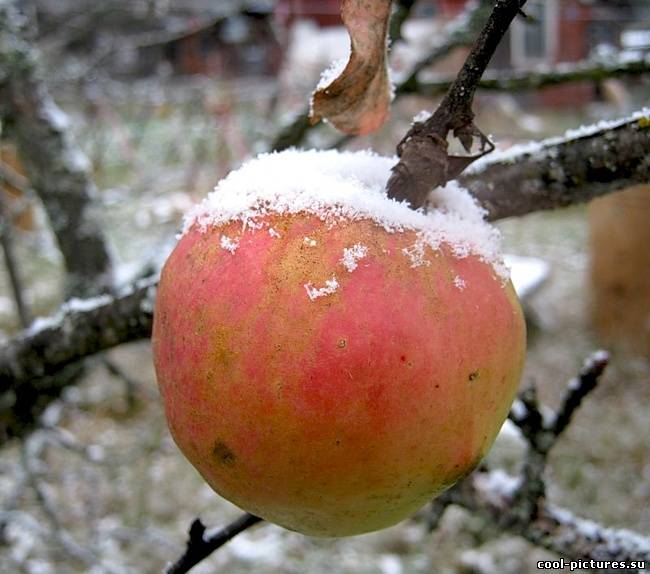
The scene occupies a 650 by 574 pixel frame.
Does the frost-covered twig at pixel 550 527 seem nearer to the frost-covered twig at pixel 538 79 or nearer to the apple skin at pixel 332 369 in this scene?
Result: the apple skin at pixel 332 369

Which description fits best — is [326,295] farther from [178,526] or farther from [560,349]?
[560,349]

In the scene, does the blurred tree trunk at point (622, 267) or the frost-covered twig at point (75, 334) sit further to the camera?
the blurred tree trunk at point (622, 267)

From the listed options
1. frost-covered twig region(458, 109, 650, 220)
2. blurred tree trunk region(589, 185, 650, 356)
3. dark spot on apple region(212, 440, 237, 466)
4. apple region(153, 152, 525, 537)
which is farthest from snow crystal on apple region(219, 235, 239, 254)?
blurred tree trunk region(589, 185, 650, 356)

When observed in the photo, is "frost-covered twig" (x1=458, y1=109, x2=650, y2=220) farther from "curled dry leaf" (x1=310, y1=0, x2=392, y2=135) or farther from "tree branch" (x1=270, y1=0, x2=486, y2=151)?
"tree branch" (x1=270, y1=0, x2=486, y2=151)

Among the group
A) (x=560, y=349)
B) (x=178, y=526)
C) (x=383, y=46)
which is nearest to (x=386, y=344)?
(x=383, y=46)

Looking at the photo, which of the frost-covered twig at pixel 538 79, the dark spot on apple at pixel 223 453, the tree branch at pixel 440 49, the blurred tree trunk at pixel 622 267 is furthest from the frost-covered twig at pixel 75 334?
the blurred tree trunk at pixel 622 267

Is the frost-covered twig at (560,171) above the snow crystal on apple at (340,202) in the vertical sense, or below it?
below

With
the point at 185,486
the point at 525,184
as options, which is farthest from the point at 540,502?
the point at 185,486
